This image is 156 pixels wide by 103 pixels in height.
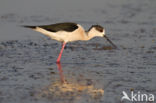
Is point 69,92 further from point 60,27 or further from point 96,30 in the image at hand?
point 96,30

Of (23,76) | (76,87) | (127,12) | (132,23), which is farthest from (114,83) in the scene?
(127,12)

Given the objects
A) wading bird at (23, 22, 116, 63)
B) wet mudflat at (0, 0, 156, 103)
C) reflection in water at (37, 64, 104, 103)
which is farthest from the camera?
wading bird at (23, 22, 116, 63)

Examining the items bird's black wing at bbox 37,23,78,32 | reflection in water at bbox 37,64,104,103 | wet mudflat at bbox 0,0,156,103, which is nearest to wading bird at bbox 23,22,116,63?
bird's black wing at bbox 37,23,78,32

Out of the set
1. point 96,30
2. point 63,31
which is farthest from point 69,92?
point 96,30

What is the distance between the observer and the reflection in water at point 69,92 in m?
5.84

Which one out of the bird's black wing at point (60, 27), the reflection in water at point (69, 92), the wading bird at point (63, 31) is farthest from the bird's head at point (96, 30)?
the reflection in water at point (69, 92)

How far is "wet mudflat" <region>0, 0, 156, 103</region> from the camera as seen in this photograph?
6129mm

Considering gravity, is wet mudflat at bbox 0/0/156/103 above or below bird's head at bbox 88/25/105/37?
below

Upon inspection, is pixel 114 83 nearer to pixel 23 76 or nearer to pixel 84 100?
pixel 84 100

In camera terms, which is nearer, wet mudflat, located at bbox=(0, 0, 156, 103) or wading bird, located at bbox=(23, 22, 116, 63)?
wet mudflat, located at bbox=(0, 0, 156, 103)

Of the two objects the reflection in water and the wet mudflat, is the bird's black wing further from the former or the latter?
the reflection in water

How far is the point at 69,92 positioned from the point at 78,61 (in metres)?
2.16

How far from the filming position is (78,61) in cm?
825

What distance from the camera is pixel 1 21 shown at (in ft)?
39.2
